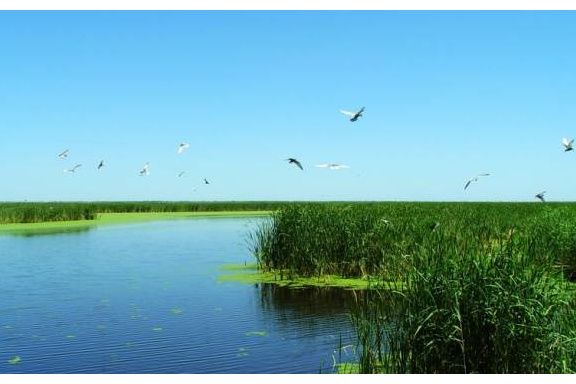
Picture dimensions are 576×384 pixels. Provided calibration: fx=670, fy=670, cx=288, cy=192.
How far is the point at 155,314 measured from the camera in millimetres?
12984

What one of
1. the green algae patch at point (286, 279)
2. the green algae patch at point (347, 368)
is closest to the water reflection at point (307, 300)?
the green algae patch at point (286, 279)

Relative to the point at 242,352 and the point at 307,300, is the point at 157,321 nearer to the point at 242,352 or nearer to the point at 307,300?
the point at 242,352

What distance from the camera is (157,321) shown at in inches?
484

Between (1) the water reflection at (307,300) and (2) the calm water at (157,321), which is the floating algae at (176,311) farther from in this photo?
(1) the water reflection at (307,300)

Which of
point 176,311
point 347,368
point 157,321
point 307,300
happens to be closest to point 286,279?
point 307,300

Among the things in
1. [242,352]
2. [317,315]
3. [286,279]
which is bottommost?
[242,352]

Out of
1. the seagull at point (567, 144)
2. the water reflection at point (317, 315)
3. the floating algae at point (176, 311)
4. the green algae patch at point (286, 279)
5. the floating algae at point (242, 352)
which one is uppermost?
the seagull at point (567, 144)

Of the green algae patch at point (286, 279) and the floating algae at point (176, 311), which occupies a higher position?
the green algae patch at point (286, 279)

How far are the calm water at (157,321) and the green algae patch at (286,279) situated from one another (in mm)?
520

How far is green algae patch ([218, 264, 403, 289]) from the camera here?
625 inches

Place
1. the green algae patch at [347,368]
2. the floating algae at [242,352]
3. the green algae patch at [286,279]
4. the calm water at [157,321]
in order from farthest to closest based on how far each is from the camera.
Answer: the green algae patch at [286,279] < the floating algae at [242,352] < the calm water at [157,321] < the green algae patch at [347,368]

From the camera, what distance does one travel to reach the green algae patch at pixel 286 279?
625 inches

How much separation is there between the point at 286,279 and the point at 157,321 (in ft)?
18.1
